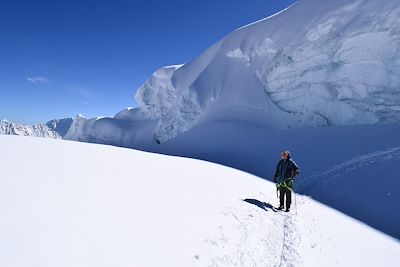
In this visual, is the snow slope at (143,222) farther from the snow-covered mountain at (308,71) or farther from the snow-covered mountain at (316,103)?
the snow-covered mountain at (308,71)

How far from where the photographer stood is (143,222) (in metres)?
5.54

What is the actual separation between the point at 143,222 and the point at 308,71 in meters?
23.7

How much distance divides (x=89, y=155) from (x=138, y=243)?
196 inches

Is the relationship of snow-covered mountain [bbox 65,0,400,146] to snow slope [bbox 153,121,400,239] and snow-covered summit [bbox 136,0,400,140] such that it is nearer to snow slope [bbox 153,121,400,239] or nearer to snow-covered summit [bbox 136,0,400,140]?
snow-covered summit [bbox 136,0,400,140]

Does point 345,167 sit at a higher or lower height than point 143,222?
higher

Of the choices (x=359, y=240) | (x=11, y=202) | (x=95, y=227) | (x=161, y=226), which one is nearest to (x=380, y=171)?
(x=359, y=240)

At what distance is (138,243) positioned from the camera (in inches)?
190

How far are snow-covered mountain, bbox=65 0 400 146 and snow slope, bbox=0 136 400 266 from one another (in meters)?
15.3

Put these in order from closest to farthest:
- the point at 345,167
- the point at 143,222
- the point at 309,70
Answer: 1. the point at 143,222
2. the point at 345,167
3. the point at 309,70

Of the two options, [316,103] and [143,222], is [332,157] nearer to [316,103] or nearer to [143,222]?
[316,103]

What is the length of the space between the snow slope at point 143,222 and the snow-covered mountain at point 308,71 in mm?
15270

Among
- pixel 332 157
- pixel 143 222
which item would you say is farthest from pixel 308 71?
pixel 143 222

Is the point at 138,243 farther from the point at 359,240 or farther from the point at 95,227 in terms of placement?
the point at 359,240

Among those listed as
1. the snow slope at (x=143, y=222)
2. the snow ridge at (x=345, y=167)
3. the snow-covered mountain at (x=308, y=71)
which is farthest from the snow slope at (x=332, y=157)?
the snow-covered mountain at (x=308, y=71)
